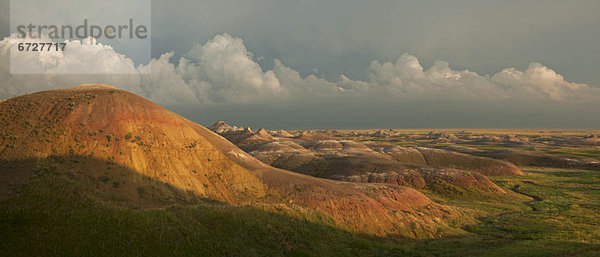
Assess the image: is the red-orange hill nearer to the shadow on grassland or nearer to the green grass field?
the shadow on grassland

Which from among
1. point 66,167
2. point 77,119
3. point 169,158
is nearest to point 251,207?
point 169,158

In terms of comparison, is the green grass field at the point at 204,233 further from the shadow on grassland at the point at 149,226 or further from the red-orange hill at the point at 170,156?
the red-orange hill at the point at 170,156

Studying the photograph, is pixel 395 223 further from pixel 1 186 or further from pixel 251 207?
pixel 1 186

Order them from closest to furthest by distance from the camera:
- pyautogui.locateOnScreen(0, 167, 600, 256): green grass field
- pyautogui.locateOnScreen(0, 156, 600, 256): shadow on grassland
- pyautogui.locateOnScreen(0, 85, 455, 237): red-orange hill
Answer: pyautogui.locateOnScreen(0, 167, 600, 256): green grass field, pyautogui.locateOnScreen(0, 156, 600, 256): shadow on grassland, pyautogui.locateOnScreen(0, 85, 455, 237): red-orange hill

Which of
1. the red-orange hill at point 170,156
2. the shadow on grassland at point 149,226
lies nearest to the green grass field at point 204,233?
the shadow on grassland at point 149,226

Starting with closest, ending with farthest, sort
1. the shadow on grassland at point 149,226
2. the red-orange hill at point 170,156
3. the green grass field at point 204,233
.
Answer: the green grass field at point 204,233, the shadow on grassland at point 149,226, the red-orange hill at point 170,156

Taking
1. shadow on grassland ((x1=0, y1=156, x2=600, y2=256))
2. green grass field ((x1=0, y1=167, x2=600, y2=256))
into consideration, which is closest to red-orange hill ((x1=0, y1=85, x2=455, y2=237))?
shadow on grassland ((x1=0, y1=156, x2=600, y2=256))

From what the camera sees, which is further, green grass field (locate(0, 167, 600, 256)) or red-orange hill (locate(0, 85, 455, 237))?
red-orange hill (locate(0, 85, 455, 237))

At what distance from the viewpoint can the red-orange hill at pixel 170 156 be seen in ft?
94.8

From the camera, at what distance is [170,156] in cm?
3469

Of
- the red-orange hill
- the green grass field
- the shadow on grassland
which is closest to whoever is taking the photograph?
the green grass field

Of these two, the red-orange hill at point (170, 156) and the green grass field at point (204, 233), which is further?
the red-orange hill at point (170, 156)

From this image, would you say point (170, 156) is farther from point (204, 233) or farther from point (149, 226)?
point (204, 233)

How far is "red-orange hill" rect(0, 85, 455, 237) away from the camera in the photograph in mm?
28906
